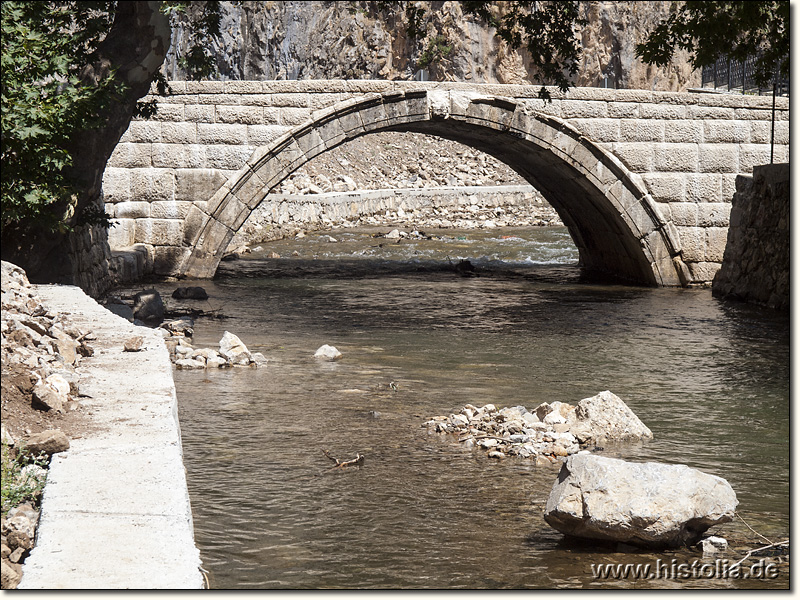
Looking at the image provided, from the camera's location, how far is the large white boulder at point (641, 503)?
394 cm

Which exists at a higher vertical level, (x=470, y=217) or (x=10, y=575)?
(x=470, y=217)

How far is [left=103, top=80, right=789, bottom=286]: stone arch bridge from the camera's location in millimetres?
13172

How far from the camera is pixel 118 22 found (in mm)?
7918

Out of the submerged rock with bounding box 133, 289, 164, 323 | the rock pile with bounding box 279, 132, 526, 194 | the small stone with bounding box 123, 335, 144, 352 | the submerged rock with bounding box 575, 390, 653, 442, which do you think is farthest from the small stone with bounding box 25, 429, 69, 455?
the rock pile with bounding box 279, 132, 526, 194

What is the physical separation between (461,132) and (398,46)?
70.2 feet

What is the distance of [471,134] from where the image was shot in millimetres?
14641

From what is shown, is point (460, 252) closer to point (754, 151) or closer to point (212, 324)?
point (754, 151)

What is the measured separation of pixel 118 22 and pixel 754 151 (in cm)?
985

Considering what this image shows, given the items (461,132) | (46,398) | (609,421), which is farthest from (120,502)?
(461,132)

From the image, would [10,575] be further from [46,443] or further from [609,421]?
[609,421]

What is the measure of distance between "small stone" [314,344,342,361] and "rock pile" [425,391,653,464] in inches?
91.1

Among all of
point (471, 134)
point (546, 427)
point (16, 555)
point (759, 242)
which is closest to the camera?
point (16, 555)

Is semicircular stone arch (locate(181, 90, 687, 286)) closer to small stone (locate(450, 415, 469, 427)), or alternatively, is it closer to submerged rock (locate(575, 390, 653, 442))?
small stone (locate(450, 415, 469, 427))

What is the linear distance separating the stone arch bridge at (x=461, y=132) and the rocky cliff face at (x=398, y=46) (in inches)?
709
